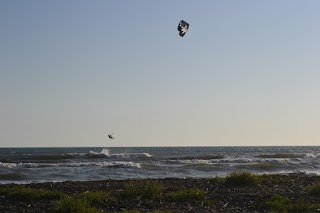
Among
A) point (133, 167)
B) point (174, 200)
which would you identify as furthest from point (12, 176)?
point (174, 200)

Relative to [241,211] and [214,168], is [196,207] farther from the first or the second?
[214,168]

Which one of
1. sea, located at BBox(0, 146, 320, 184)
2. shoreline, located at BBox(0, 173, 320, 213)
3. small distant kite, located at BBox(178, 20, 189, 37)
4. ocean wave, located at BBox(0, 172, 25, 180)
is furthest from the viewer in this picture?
sea, located at BBox(0, 146, 320, 184)

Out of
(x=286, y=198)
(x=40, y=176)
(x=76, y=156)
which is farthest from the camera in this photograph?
(x=76, y=156)

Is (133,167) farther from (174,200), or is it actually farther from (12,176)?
(174,200)

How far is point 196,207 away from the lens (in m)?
12.7

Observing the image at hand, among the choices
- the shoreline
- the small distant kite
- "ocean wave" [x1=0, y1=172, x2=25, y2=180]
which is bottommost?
"ocean wave" [x1=0, y1=172, x2=25, y2=180]

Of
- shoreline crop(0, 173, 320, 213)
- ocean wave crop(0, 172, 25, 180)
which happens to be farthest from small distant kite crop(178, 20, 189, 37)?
ocean wave crop(0, 172, 25, 180)

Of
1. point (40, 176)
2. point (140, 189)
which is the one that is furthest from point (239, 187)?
point (40, 176)

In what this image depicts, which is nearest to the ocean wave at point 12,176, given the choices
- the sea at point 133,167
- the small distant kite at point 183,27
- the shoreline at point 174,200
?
the sea at point 133,167

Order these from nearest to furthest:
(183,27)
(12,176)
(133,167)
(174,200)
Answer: (174,200), (183,27), (12,176), (133,167)

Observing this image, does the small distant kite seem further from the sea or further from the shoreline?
the sea

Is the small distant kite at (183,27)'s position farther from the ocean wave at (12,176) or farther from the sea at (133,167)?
the ocean wave at (12,176)

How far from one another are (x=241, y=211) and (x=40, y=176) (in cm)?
1736

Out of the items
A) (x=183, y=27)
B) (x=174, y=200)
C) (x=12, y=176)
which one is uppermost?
(x=183, y=27)
